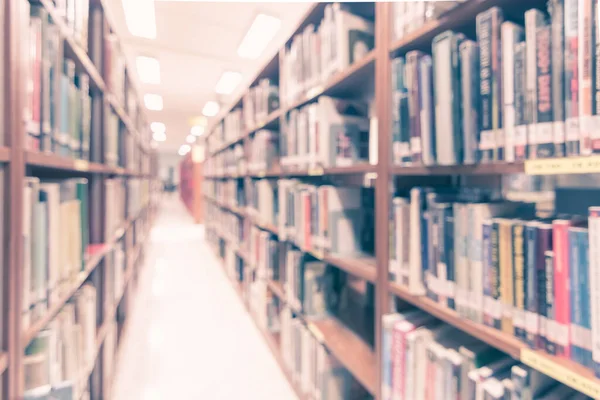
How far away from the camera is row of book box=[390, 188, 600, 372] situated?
61 cm

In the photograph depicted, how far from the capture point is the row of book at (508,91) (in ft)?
1.98

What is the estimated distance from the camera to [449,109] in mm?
834

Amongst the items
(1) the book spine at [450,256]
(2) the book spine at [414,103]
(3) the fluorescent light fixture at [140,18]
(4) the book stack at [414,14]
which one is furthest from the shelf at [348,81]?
(3) the fluorescent light fixture at [140,18]

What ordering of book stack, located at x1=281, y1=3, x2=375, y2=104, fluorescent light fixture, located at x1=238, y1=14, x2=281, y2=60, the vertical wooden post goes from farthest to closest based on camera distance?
fluorescent light fixture, located at x1=238, y1=14, x2=281, y2=60 → book stack, located at x1=281, y1=3, x2=375, y2=104 → the vertical wooden post

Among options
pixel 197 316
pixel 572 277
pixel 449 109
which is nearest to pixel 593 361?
pixel 572 277

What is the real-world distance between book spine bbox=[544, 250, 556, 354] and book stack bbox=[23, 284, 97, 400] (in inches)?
44.0

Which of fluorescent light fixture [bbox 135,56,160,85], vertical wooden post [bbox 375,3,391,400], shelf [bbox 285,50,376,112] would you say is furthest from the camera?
fluorescent light fixture [bbox 135,56,160,85]

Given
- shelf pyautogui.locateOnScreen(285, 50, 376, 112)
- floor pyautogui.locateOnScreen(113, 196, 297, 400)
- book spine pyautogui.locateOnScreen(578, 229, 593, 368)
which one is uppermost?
shelf pyautogui.locateOnScreen(285, 50, 376, 112)

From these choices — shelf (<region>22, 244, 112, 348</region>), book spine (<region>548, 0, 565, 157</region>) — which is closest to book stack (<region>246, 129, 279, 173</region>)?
shelf (<region>22, 244, 112, 348</region>)

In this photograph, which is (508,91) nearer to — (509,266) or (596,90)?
(596,90)

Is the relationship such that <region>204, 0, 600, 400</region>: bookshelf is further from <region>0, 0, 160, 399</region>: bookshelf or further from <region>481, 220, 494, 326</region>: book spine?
<region>0, 0, 160, 399</region>: bookshelf

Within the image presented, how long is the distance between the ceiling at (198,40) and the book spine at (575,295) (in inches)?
67.1

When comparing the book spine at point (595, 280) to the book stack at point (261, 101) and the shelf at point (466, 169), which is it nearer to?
the shelf at point (466, 169)

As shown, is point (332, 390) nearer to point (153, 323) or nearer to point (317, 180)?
point (317, 180)
